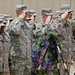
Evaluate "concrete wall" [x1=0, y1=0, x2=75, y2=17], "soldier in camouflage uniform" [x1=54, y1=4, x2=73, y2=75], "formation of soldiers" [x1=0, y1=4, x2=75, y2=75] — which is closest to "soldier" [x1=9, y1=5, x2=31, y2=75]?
"formation of soldiers" [x1=0, y1=4, x2=75, y2=75]

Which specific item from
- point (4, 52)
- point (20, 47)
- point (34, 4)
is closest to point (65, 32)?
point (20, 47)

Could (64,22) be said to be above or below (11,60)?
above

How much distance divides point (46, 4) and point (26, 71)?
10.6 m

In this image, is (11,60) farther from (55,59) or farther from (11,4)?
(11,4)

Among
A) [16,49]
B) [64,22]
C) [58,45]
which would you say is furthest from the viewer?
[64,22]

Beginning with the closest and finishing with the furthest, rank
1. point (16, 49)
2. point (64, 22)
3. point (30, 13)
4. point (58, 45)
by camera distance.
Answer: point (58, 45) → point (16, 49) → point (64, 22) → point (30, 13)

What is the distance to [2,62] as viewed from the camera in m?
6.44

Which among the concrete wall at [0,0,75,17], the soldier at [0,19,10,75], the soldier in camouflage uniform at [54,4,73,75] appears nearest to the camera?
the soldier at [0,19,10,75]

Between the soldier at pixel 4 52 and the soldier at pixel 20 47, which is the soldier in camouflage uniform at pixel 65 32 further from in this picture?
the soldier at pixel 4 52

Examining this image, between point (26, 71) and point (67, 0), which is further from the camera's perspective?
point (67, 0)

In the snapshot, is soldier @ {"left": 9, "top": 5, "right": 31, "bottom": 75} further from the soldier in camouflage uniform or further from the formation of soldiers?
the soldier in camouflage uniform

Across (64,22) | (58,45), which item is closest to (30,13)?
(64,22)

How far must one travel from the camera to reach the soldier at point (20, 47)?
6.45 metres

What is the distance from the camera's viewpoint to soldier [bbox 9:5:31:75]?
6.45m
